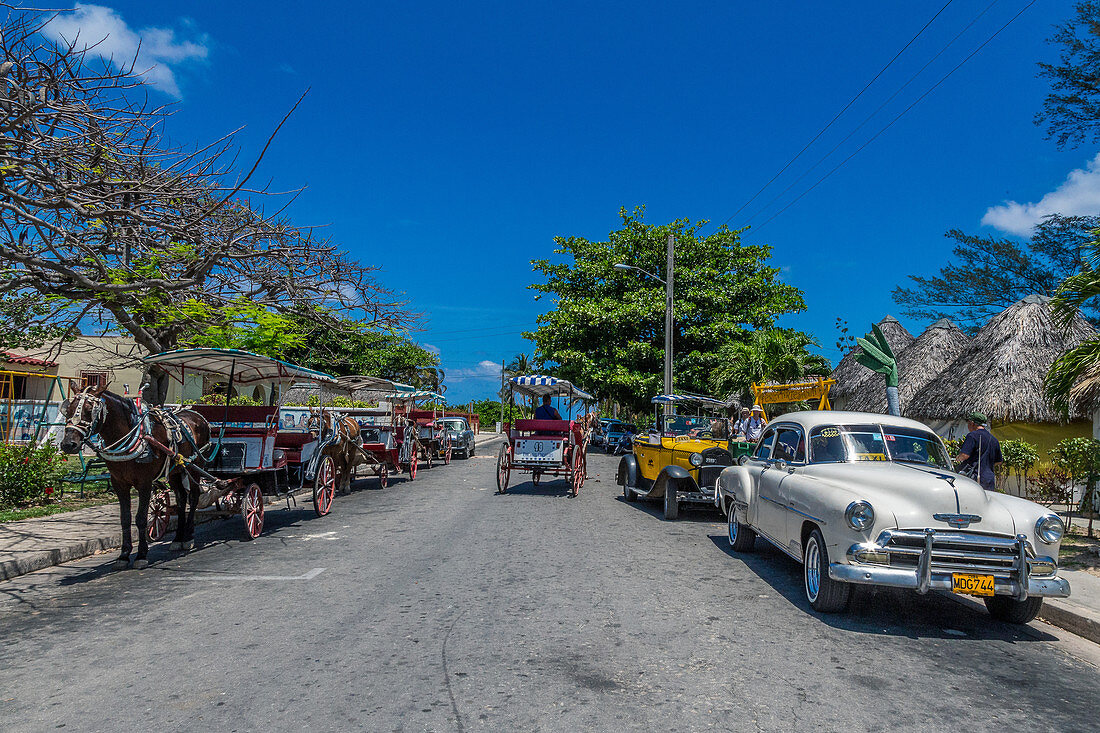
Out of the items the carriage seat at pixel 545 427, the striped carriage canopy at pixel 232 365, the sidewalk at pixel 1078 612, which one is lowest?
the sidewalk at pixel 1078 612

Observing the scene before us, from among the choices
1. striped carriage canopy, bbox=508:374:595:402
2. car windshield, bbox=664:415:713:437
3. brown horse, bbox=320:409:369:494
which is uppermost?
striped carriage canopy, bbox=508:374:595:402

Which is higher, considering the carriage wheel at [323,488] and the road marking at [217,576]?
the carriage wheel at [323,488]

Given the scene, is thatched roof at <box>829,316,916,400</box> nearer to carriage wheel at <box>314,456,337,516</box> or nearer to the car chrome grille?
carriage wheel at <box>314,456,337,516</box>

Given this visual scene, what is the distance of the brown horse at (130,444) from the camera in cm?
719

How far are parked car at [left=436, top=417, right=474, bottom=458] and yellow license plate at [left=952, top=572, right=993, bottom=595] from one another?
2163 centimetres

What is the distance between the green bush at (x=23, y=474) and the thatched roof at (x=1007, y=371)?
64.5 ft

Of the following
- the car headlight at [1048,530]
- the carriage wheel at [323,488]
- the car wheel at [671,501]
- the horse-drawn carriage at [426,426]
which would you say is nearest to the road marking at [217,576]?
the carriage wheel at [323,488]

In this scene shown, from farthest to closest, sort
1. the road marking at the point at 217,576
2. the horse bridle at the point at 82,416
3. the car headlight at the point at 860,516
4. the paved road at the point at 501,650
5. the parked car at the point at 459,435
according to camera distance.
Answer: the parked car at the point at 459,435, the road marking at the point at 217,576, the horse bridle at the point at 82,416, the car headlight at the point at 860,516, the paved road at the point at 501,650

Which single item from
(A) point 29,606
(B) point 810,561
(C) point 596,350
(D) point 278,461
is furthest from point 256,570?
(C) point 596,350

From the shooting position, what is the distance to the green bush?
11148 millimetres

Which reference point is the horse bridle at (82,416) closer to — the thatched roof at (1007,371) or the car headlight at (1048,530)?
the car headlight at (1048,530)

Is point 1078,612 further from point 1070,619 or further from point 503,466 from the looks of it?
point 503,466

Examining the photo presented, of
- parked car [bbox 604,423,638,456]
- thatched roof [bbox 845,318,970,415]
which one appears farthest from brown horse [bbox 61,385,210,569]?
parked car [bbox 604,423,638,456]

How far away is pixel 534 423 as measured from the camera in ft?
50.7
